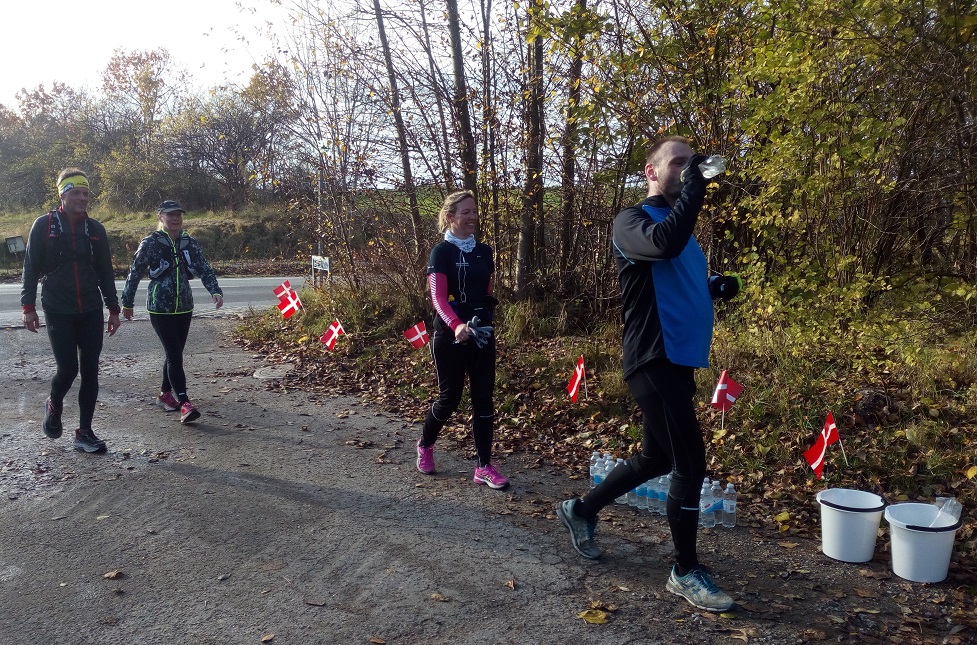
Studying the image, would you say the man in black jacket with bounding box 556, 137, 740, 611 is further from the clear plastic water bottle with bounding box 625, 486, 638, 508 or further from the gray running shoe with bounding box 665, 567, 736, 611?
the clear plastic water bottle with bounding box 625, 486, 638, 508

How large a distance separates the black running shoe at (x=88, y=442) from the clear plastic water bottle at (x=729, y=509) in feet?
15.8

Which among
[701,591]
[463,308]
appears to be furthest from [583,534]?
[463,308]

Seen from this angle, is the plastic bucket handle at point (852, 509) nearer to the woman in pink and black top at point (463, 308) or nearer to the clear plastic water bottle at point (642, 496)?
the clear plastic water bottle at point (642, 496)

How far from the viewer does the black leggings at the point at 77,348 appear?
588cm

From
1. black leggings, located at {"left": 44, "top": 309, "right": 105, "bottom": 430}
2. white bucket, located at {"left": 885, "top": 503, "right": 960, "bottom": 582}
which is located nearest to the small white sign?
black leggings, located at {"left": 44, "top": 309, "right": 105, "bottom": 430}

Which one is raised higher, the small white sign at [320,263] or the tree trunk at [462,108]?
the tree trunk at [462,108]

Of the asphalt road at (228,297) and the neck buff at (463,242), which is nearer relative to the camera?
the neck buff at (463,242)

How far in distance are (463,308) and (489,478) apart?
1249 mm

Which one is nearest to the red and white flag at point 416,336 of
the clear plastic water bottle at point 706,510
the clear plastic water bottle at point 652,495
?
the clear plastic water bottle at point 652,495

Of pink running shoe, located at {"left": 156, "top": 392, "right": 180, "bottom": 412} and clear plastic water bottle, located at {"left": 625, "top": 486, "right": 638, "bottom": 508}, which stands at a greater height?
pink running shoe, located at {"left": 156, "top": 392, "right": 180, "bottom": 412}

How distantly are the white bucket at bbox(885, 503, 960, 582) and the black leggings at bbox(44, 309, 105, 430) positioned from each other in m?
5.68

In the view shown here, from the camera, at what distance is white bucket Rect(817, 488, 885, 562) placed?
161 inches

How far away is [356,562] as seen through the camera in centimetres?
417

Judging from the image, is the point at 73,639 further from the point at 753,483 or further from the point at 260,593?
the point at 753,483
